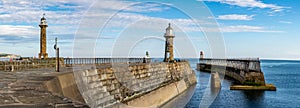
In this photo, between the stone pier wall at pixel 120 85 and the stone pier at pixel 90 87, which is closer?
the stone pier at pixel 90 87

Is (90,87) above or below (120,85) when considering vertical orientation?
above

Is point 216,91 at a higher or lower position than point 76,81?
lower

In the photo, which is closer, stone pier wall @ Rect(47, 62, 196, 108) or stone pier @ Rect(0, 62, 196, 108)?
stone pier @ Rect(0, 62, 196, 108)

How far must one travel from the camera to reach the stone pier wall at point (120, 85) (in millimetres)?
14277

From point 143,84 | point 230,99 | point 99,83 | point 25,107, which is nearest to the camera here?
point 25,107

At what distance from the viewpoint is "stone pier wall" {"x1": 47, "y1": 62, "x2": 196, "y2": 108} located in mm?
14277

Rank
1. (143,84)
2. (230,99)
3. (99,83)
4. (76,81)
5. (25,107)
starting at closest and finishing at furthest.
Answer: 1. (25,107)
2. (76,81)
3. (99,83)
4. (143,84)
5. (230,99)

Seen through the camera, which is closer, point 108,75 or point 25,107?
point 25,107

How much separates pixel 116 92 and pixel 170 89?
45.7ft

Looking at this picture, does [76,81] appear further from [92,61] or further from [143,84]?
[92,61]

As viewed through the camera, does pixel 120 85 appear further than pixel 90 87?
Yes

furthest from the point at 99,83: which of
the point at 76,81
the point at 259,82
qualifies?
the point at 259,82

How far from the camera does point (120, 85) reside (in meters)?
21.3

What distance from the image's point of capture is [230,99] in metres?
32.5
